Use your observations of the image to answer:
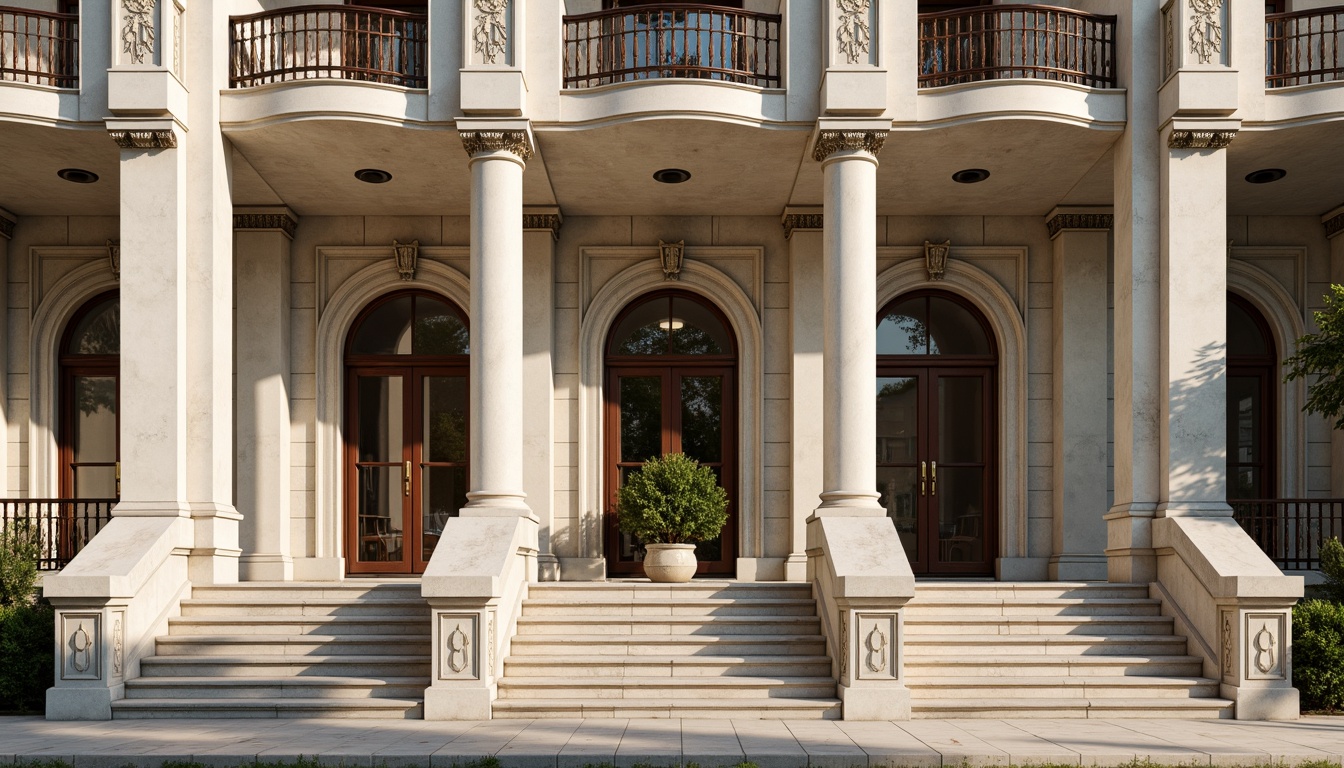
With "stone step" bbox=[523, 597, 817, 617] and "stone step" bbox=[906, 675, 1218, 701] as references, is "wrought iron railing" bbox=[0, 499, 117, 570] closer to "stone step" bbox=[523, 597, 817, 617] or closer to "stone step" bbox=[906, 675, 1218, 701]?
"stone step" bbox=[523, 597, 817, 617]

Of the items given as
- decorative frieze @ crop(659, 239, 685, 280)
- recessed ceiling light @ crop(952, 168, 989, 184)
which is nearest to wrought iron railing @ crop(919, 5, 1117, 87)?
recessed ceiling light @ crop(952, 168, 989, 184)

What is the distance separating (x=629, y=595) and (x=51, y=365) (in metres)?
9.29

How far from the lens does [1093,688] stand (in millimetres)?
12031

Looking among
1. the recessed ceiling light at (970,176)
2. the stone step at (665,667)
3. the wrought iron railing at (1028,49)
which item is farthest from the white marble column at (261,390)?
the recessed ceiling light at (970,176)

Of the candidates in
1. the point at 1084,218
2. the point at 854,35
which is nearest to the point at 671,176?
the point at 854,35

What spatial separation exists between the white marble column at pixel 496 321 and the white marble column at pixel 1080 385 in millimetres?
7371

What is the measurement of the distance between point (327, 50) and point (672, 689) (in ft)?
27.1

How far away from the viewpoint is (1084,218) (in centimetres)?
1720

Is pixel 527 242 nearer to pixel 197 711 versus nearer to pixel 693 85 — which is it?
pixel 693 85

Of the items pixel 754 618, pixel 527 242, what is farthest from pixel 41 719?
pixel 527 242

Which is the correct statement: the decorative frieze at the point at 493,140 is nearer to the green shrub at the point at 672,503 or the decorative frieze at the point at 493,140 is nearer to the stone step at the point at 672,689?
the green shrub at the point at 672,503

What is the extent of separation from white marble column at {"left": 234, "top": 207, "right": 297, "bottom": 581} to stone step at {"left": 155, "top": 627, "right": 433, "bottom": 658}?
4.03m

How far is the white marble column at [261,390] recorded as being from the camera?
16875 mm

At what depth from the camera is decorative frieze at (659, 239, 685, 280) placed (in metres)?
17.4
